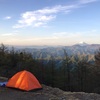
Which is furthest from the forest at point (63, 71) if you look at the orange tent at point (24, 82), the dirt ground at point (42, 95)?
the dirt ground at point (42, 95)

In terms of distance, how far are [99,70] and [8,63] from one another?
2078 centimetres

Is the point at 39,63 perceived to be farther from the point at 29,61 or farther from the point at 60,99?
the point at 60,99

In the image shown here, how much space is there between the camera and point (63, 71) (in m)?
65.1

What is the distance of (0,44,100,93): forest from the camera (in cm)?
6078

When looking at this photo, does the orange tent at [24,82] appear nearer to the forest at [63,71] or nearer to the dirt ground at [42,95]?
the dirt ground at [42,95]

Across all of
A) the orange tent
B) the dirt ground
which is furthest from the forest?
the dirt ground

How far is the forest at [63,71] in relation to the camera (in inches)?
2393

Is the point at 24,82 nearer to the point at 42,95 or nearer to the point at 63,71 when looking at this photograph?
the point at 42,95

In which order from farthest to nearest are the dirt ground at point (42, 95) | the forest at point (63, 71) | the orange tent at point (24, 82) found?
the forest at point (63, 71), the orange tent at point (24, 82), the dirt ground at point (42, 95)

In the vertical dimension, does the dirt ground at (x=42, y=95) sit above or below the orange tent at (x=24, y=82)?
below

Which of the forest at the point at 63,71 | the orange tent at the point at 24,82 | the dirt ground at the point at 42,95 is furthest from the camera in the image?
the forest at the point at 63,71

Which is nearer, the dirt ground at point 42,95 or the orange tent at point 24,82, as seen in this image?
the dirt ground at point 42,95

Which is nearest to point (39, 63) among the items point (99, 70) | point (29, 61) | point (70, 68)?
point (29, 61)

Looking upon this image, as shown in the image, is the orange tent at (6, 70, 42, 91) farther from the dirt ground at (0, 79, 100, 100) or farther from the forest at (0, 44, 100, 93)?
the forest at (0, 44, 100, 93)
